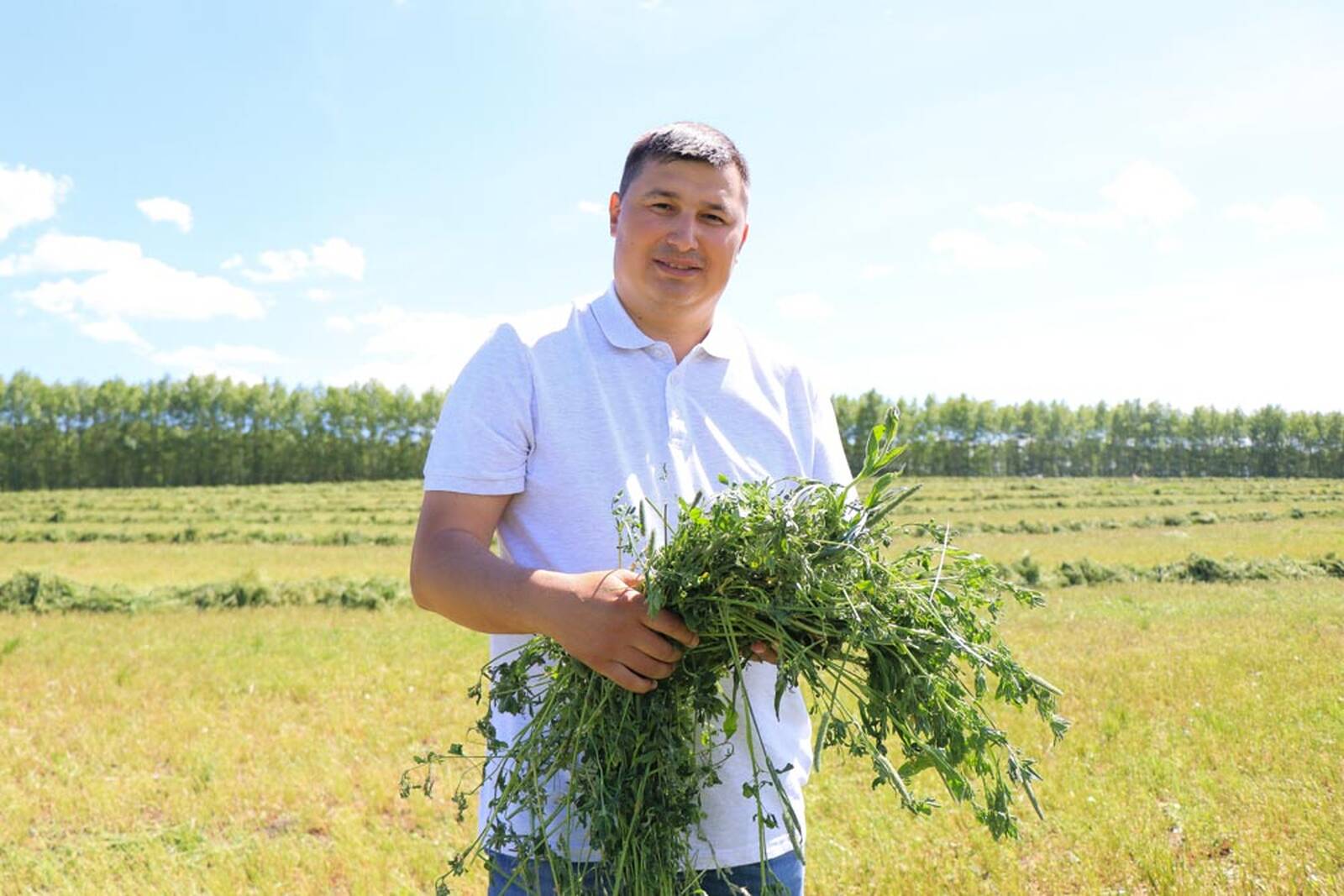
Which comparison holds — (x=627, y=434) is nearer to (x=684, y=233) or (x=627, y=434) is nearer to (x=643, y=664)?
(x=684, y=233)

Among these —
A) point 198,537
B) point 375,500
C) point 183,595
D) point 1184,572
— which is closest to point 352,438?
point 375,500

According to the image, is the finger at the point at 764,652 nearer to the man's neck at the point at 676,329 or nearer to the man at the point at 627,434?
the man at the point at 627,434

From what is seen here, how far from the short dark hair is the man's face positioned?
0.02 meters

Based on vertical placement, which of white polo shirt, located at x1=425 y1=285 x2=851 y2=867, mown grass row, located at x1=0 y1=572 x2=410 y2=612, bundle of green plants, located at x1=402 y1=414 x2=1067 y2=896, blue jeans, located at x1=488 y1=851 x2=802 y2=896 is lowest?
mown grass row, located at x1=0 y1=572 x2=410 y2=612

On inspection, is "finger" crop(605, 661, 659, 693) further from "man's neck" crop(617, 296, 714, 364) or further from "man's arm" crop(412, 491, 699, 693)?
"man's neck" crop(617, 296, 714, 364)

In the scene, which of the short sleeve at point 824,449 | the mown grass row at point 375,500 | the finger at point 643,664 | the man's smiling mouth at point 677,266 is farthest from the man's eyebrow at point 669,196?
the mown grass row at point 375,500

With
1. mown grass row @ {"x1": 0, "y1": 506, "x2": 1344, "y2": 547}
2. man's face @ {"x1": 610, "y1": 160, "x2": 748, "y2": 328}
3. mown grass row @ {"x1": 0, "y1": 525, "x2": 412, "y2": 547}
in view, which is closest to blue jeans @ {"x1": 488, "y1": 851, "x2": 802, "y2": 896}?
man's face @ {"x1": 610, "y1": 160, "x2": 748, "y2": 328}

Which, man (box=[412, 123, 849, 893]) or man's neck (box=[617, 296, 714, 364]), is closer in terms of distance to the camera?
man (box=[412, 123, 849, 893])

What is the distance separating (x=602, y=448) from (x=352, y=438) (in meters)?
88.5

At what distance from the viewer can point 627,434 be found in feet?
7.13

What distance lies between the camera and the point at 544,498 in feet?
6.88

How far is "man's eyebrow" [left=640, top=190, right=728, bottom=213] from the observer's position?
6.96 feet

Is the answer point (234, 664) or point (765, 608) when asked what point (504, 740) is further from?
point (234, 664)

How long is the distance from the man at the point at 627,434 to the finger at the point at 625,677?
0.06m
